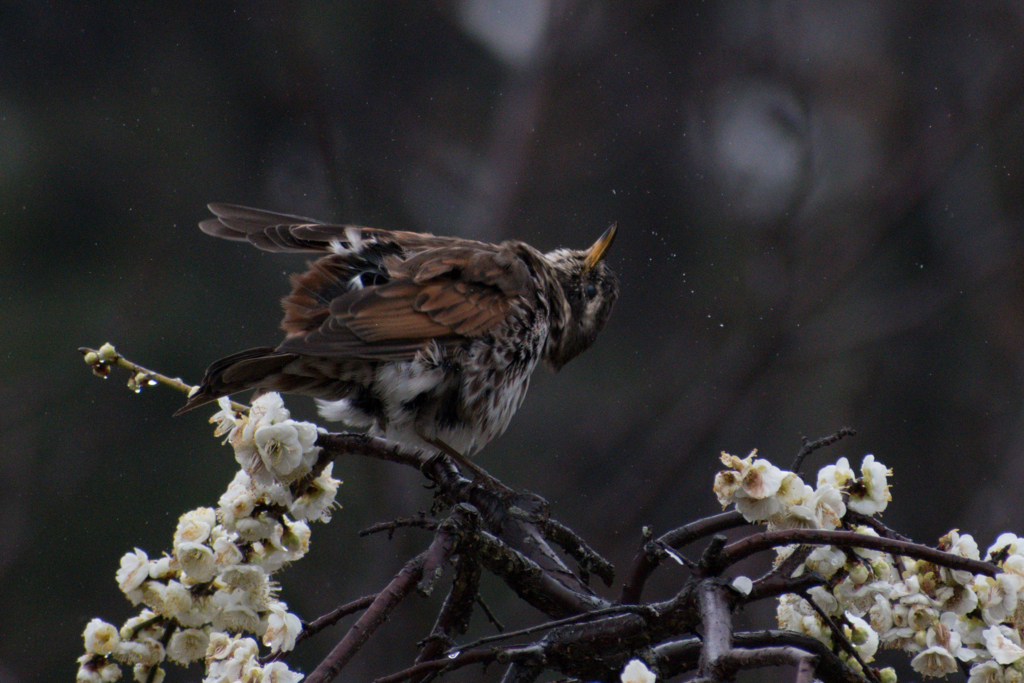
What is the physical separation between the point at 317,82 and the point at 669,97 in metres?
1.47

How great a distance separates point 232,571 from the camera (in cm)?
97

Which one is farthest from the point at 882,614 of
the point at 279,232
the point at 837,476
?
the point at 279,232

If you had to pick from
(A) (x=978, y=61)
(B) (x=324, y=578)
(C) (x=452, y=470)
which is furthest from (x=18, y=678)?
(A) (x=978, y=61)

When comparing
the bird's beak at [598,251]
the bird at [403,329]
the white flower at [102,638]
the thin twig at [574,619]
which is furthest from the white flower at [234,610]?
the bird's beak at [598,251]

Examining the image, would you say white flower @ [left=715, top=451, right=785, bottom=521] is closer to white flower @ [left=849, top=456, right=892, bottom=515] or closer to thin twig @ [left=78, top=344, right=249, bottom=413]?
white flower @ [left=849, top=456, right=892, bottom=515]

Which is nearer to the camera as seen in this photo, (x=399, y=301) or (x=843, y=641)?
(x=843, y=641)

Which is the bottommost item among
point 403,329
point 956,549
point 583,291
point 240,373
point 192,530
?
point 956,549

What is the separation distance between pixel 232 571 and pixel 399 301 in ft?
2.08

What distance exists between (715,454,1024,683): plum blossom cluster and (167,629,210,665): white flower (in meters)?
0.55

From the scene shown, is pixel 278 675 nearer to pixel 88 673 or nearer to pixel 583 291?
pixel 88 673

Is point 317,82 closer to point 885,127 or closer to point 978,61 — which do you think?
point 885,127

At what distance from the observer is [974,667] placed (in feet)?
2.91

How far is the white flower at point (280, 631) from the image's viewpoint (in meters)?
0.98

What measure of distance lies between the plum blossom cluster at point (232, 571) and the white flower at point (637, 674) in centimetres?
A: 37
